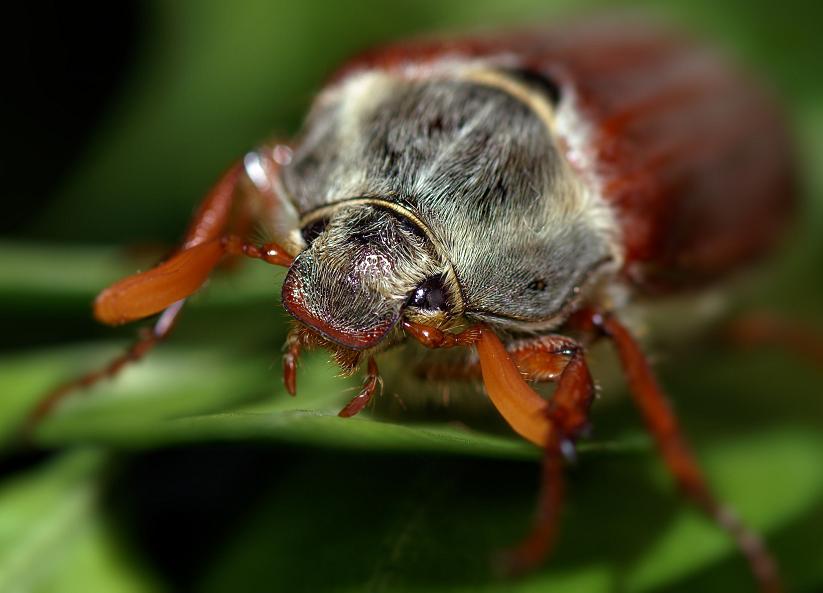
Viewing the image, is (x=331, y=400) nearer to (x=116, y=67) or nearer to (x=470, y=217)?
(x=470, y=217)

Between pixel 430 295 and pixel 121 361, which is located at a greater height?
pixel 121 361

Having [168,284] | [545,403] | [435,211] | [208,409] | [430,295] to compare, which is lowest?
[545,403]

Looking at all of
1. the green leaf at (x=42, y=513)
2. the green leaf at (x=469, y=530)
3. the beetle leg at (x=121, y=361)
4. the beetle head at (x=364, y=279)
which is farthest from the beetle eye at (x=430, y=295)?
the green leaf at (x=42, y=513)

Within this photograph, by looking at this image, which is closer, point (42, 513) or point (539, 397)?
A: point (539, 397)

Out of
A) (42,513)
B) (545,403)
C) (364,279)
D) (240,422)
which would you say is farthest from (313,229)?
(42,513)

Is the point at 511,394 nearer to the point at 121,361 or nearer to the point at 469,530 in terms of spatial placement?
the point at 469,530

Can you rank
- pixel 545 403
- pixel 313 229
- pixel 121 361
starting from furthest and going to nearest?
1. pixel 121 361
2. pixel 313 229
3. pixel 545 403
